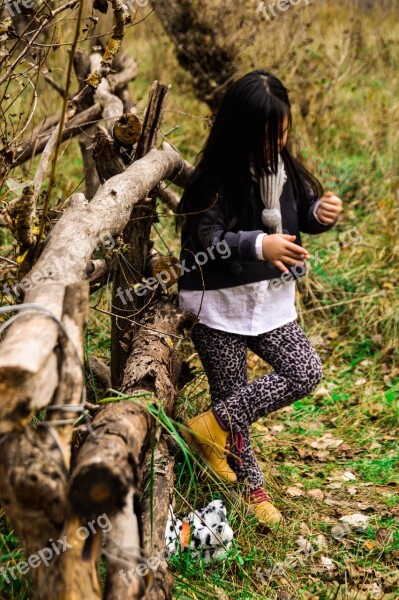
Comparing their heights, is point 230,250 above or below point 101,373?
above

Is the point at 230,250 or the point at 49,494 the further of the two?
the point at 230,250

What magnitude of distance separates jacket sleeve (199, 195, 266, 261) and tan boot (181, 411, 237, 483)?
2.10 ft

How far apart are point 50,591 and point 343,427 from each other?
104 inches

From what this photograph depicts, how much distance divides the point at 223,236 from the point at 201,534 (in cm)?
105

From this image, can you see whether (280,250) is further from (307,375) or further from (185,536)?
(185,536)

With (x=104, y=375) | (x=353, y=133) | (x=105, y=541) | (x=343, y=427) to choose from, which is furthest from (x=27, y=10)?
(x=353, y=133)

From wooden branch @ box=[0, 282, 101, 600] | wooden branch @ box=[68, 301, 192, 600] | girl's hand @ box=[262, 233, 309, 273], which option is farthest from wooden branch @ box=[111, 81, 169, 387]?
wooden branch @ box=[0, 282, 101, 600]

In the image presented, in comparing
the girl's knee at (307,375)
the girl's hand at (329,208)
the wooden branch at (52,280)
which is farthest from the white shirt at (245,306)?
the wooden branch at (52,280)

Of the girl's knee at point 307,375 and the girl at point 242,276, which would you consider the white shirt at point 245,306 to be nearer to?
the girl at point 242,276

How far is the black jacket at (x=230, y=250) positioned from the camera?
2.55 meters

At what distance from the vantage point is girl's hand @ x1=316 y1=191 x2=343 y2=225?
9.17 feet

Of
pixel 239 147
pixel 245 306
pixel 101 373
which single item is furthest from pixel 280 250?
pixel 101 373

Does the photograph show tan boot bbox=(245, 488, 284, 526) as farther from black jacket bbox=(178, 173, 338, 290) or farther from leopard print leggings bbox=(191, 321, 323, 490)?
black jacket bbox=(178, 173, 338, 290)

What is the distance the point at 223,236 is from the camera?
2.59 metres
